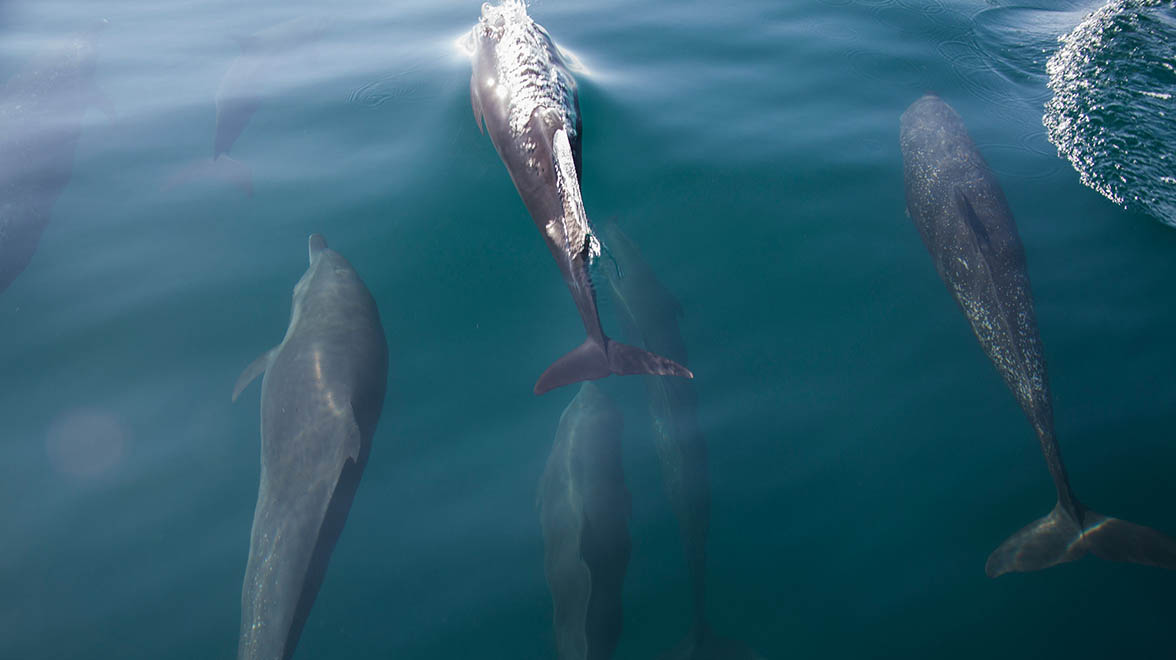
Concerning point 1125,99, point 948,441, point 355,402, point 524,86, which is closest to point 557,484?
point 355,402

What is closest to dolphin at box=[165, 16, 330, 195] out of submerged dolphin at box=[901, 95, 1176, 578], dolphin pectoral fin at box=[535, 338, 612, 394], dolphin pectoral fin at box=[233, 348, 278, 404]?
dolphin pectoral fin at box=[233, 348, 278, 404]

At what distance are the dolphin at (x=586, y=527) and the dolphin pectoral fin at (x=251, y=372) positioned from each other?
7.72 ft

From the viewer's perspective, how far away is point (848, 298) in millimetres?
5324

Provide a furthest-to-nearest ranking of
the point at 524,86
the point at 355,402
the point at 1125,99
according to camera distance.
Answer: the point at 1125,99 < the point at 524,86 < the point at 355,402

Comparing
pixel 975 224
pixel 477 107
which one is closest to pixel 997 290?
pixel 975 224

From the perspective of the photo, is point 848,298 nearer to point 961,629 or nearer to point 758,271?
point 758,271

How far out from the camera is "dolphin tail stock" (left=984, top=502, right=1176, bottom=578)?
153 inches

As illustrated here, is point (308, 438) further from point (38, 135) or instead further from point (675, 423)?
point (38, 135)

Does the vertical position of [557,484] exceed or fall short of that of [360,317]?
it falls short

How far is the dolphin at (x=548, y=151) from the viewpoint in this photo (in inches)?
167

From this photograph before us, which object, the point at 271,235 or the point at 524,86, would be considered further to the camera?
the point at 271,235

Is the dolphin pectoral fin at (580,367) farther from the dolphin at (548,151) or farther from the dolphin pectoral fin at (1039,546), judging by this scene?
the dolphin pectoral fin at (1039,546)

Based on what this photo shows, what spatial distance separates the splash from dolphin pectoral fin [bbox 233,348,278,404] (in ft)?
25.7

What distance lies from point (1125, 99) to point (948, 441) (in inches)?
200
